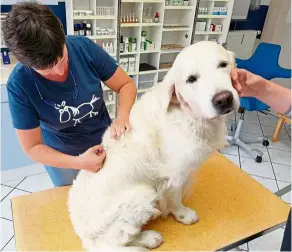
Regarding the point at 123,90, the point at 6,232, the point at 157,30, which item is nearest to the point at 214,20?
the point at 157,30

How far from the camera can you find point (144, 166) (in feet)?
3.66

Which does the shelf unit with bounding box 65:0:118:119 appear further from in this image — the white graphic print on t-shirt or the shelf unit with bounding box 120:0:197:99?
the white graphic print on t-shirt

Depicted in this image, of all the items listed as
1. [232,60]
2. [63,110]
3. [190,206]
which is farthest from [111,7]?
[190,206]

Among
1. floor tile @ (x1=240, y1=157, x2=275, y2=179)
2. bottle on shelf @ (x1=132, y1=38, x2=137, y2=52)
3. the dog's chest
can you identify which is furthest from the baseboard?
floor tile @ (x1=240, y1=157, x2=275, y2=179)

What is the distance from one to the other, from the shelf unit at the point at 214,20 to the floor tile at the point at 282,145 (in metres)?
1.57

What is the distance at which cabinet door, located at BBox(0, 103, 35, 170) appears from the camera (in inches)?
85.2

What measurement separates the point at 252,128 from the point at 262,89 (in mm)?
2871

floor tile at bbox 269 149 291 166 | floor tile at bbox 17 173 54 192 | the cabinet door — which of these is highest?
the cabinet door

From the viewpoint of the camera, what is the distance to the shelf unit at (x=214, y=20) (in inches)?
137

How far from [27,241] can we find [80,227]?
0.24 meters

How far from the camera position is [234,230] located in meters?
1.20

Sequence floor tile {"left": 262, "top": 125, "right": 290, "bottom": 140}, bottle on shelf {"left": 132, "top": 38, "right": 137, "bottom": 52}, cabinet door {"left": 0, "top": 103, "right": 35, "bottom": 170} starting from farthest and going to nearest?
floor tile {"left": 262, "top": 125, "right": 290, "bottom": 140}
bottle on shelf {"left": 132, "top": 38, "right": 137, "bottom": 52}
cabinet door {"left": 0, "top": 103, "right": 35, "bottom": 170}

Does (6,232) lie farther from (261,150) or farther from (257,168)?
(261,150)

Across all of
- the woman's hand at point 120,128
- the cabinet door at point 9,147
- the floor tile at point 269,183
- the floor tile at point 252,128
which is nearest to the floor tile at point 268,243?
the floor tile at point 269,183
